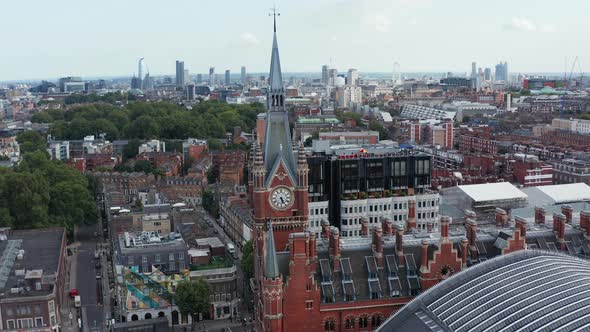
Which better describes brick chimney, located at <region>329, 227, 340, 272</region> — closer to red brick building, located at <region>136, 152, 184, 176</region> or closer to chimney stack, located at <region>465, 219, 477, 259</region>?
chimney stack, located at <region>465, 219, 477, 259</region>

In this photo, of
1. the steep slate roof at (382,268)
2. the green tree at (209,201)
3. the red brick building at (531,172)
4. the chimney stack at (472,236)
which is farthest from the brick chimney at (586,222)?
the green tree at (209,201)

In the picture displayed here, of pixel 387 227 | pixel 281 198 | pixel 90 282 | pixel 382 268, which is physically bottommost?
pixel 90 282

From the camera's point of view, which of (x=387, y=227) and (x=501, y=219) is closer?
(x=387, y=227)

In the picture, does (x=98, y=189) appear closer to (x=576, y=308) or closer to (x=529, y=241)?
(x=529, y=241)

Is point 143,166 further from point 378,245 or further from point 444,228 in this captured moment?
point 444,228

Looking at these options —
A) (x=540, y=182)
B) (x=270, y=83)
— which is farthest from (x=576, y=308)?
(x=540, y=182)

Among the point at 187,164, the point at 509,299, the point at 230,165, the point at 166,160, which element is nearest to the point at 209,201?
the point at 230,165

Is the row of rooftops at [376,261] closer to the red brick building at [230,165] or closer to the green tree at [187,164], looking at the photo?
the red brick building at [230,165]
